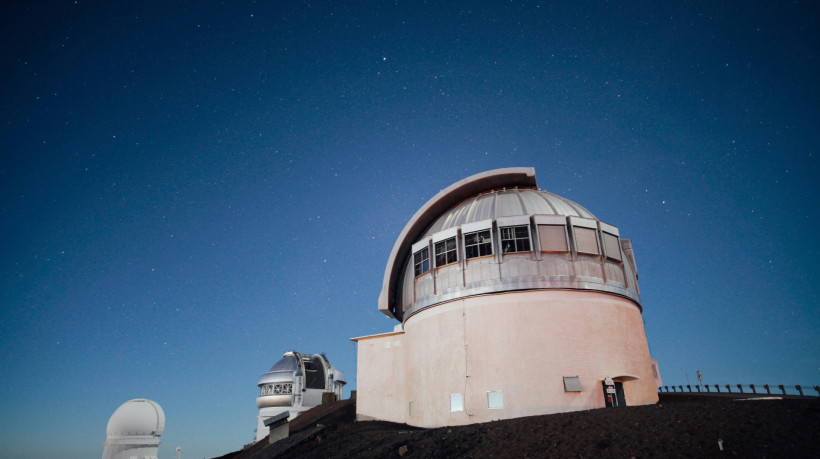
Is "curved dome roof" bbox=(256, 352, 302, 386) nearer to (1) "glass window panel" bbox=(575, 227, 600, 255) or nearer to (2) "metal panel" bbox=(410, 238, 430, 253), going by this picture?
(2) "metal panel" bbox=(410, 238, 430, 253)

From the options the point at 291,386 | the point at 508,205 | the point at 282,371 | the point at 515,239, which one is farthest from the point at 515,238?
the point at 282,371

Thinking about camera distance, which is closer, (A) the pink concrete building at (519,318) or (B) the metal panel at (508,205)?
(A) the pink concrete building at (519,318)

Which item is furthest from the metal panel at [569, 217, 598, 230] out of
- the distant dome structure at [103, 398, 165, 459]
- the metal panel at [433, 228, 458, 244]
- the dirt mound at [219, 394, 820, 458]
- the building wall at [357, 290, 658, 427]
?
the distant dome structure at [103, 398, 165, 459]

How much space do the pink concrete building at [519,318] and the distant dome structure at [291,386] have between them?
27.2 meters

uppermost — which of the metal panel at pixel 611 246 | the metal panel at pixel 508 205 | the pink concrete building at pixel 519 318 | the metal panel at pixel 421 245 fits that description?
the metal panel at pixel 508 205

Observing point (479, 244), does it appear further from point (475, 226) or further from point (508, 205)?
point (508, 205)

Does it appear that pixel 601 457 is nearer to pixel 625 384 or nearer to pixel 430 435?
pixel 430 435

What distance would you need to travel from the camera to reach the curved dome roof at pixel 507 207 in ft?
62.3

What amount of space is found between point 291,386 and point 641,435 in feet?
135

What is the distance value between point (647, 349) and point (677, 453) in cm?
1082

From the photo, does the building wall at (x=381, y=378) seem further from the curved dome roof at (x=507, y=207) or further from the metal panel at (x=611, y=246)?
the metal panel at (x=611, y=246)

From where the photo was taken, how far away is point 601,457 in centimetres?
890

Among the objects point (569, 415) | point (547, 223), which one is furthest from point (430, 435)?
point (547, 223)

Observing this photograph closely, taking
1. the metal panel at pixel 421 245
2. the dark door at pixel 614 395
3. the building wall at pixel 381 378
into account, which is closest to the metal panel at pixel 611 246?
the dark door at pixel 614 395
